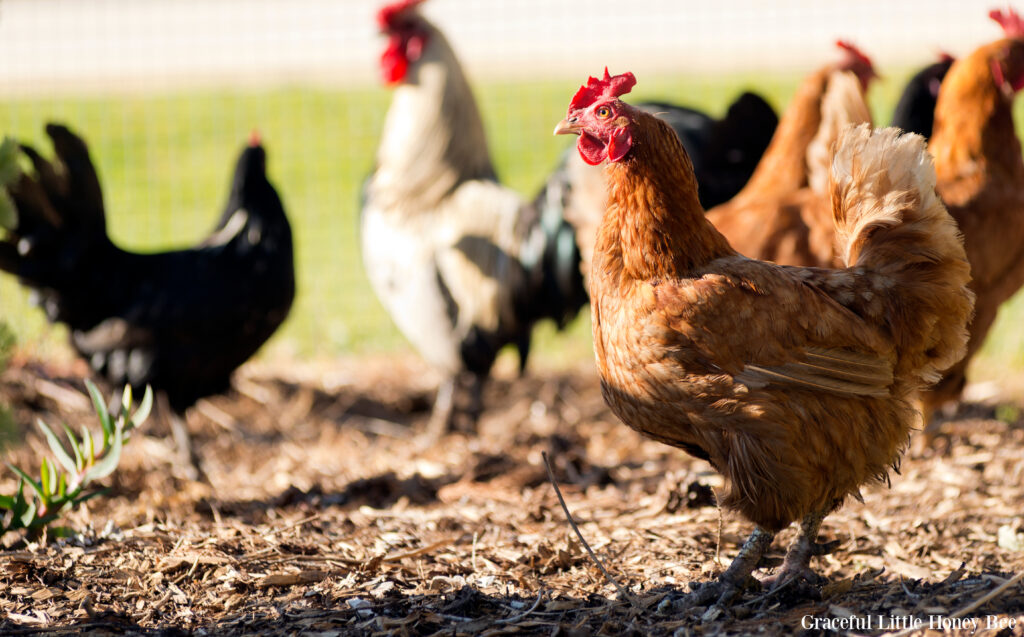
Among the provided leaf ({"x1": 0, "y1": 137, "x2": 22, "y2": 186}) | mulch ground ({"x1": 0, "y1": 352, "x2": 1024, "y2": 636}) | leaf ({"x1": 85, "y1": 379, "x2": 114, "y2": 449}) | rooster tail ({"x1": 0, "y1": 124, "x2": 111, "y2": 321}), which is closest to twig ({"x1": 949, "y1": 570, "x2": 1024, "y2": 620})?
mulch ground ({"x1": 0, "y1": 352, "x2": 1024, "y2": 636})

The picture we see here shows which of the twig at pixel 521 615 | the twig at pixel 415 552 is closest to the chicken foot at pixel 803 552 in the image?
the twig at pixel 521 615

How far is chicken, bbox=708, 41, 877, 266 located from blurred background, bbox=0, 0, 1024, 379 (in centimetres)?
364

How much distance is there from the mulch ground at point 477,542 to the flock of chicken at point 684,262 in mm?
371

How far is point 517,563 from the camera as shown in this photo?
3.44 m

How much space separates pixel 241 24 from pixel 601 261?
10.1 meters

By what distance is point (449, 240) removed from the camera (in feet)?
20.2

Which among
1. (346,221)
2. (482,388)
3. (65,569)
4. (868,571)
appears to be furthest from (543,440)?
(346,221)

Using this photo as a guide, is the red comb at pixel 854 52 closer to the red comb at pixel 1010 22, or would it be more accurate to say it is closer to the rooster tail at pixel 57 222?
the red comb at pixel 1010 22

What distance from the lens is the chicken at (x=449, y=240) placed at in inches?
241

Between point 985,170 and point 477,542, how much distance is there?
2.97 m

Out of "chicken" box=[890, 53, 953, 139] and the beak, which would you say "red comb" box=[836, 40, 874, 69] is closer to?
"chicken" box=[890, 53, 953, 139]

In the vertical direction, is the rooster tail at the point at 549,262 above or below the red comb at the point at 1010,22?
below

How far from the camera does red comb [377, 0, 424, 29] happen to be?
6.37 m

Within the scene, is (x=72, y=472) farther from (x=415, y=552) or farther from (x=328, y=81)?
(x=328, y=81)
